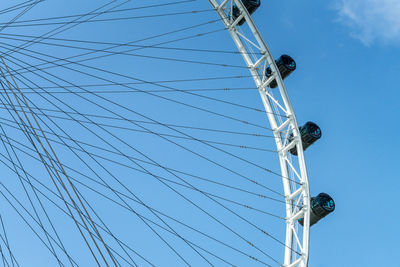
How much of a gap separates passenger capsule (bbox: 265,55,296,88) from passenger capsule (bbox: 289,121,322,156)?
1868 millimetres

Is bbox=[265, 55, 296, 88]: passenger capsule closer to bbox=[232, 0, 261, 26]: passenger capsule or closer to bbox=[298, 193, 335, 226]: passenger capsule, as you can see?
bbox=[232, 0, 261, 26]: passenger capsule

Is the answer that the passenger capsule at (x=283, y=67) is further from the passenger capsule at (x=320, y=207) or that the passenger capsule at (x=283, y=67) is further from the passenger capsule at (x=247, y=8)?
the passenger capsule at (x=320, y=207)

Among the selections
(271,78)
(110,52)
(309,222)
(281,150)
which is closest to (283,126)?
(281,150)

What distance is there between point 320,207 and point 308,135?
253 centimetres

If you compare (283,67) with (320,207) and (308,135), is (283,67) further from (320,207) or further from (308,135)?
(320,207)

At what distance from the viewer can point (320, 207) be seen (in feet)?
44.5

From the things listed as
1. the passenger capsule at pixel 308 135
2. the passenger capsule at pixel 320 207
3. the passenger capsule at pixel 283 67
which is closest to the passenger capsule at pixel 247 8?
the passenger capsule at pixel 283 67

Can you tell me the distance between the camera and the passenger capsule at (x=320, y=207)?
13.6 metres

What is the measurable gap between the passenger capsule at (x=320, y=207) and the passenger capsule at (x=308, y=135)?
1.83 m

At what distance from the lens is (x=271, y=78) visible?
51.4 ft

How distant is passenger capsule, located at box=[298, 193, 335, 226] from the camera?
A: 13580mm

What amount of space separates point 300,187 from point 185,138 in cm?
448

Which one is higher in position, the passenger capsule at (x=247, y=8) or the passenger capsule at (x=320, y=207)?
the passenger capsule at (x=247, y=8)

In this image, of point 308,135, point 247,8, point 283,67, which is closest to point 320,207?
point 308,135
